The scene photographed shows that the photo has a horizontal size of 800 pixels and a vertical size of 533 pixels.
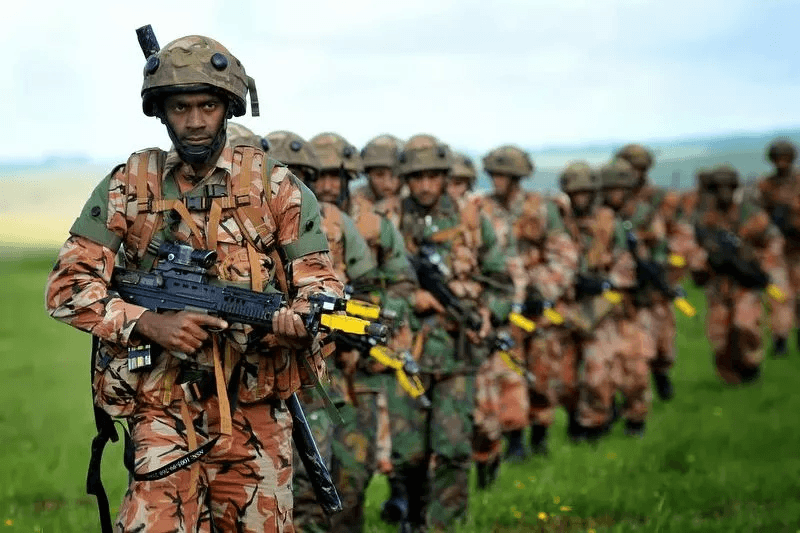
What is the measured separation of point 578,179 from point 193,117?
9215 millimetres

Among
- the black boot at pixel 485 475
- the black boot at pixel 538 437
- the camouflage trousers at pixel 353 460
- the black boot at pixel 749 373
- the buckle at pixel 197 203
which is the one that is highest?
the buckle at pixel 197 203

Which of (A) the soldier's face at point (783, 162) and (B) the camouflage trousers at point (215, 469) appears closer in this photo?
(B) the camouflage trousers at point (215, 469)

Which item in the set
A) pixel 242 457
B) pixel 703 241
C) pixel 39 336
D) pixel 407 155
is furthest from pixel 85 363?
pixel 242 457

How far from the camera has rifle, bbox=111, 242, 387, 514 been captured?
5.51 metres

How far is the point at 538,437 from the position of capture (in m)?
13.5

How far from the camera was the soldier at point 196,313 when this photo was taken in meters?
5.64

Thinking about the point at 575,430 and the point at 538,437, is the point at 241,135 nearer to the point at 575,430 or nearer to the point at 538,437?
the point at 538,437

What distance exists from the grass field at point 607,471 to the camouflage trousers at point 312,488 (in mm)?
1548

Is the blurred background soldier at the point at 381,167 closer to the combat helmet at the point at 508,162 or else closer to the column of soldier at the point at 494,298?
the column of soldier at the point at 494,298

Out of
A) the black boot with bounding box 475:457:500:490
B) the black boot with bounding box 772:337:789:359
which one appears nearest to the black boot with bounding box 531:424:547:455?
the black boot with bounding box 475:457:500:490

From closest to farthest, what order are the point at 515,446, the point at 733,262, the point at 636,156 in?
the point at 515,446, the point at 733,262, the point at 636,156

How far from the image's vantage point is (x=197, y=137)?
580cm

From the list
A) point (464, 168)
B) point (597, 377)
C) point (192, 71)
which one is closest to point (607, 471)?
point (597, 377)

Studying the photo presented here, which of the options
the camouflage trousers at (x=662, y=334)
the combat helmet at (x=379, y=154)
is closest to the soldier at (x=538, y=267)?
the combat helmet at (x=379, y=154)
